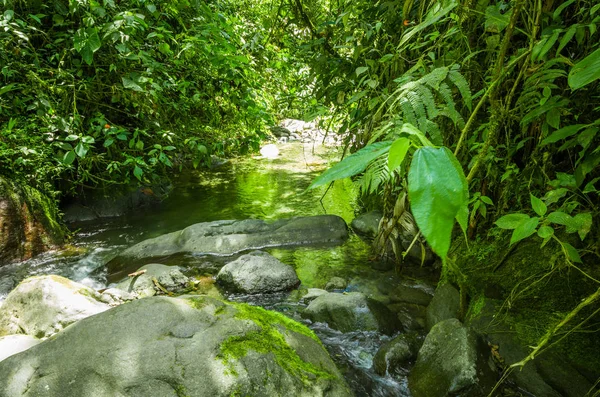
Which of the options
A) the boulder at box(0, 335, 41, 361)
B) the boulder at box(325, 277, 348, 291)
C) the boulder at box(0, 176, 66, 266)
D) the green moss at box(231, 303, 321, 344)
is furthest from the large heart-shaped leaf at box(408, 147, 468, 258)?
the boulder at box(0, 176, 66, 266)

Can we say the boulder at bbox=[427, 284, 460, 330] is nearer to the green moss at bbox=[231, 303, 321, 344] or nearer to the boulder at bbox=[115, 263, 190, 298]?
the green moss at bbox=[231, 303, 321, 344]

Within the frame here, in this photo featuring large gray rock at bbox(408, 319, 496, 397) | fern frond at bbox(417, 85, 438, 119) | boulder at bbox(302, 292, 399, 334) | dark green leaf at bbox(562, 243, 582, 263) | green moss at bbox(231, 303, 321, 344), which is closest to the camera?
fern frond at bbox(417, 85, 438, 119)

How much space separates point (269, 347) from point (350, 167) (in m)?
1.54

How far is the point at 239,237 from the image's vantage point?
544 cm

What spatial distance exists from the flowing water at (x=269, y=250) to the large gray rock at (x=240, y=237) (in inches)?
9.3

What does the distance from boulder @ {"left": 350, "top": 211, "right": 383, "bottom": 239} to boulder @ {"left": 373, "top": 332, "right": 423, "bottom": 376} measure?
265 centimetres

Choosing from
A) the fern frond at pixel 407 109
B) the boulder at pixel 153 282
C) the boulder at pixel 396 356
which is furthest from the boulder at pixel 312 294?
the fern frond at pixel 407 109

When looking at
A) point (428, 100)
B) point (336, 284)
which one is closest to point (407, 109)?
point (428, 100)

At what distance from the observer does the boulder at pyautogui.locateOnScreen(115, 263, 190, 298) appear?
400cm

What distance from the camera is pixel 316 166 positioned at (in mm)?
10430

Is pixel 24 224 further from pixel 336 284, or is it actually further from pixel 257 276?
pixel 336 284

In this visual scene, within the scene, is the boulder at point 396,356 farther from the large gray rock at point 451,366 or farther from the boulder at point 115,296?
the boulder at point 115,296

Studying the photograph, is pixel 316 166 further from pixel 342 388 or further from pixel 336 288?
pixel 342 388

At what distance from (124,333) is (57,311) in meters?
1.65
